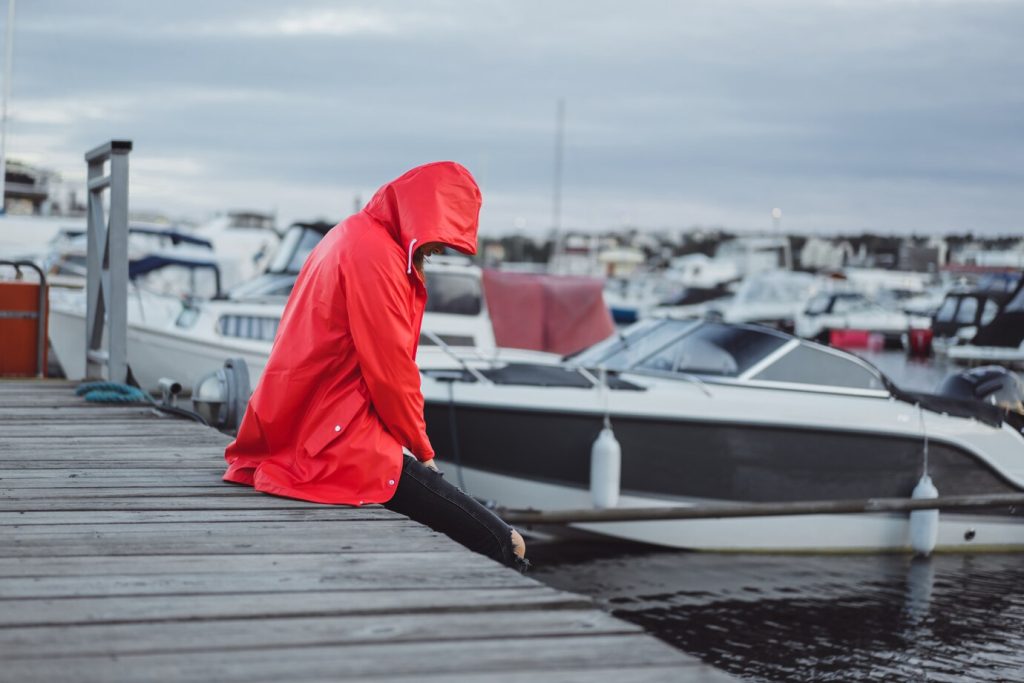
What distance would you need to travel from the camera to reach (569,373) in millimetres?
9578

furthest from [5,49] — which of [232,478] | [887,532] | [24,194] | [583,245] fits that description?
[583,245]

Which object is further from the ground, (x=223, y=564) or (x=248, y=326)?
(x=248, y=326)

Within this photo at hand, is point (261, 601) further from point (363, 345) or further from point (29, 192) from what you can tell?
point (29, 192)

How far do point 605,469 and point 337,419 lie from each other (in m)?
4.91

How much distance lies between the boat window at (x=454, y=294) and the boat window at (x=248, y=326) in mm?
1736

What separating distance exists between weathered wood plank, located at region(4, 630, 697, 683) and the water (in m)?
4.50

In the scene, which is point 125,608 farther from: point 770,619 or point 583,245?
point 583,245

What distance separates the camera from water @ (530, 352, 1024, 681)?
731cm

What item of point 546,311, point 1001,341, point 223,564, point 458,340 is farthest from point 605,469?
point 1001,341

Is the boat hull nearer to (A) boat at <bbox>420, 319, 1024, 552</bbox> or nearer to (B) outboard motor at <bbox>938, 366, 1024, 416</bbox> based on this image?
(A) boat at <bbox>420, 319, 1024, 552</bbox>

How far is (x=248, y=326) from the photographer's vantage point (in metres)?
12.9

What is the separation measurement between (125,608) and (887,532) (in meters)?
8.00

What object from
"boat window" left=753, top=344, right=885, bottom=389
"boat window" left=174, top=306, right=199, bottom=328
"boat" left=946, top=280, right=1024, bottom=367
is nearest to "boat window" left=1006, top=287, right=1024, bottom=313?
"boat" left=946, top=280, right=1024, bottom=367

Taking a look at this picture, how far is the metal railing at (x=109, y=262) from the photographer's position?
24.7ft
